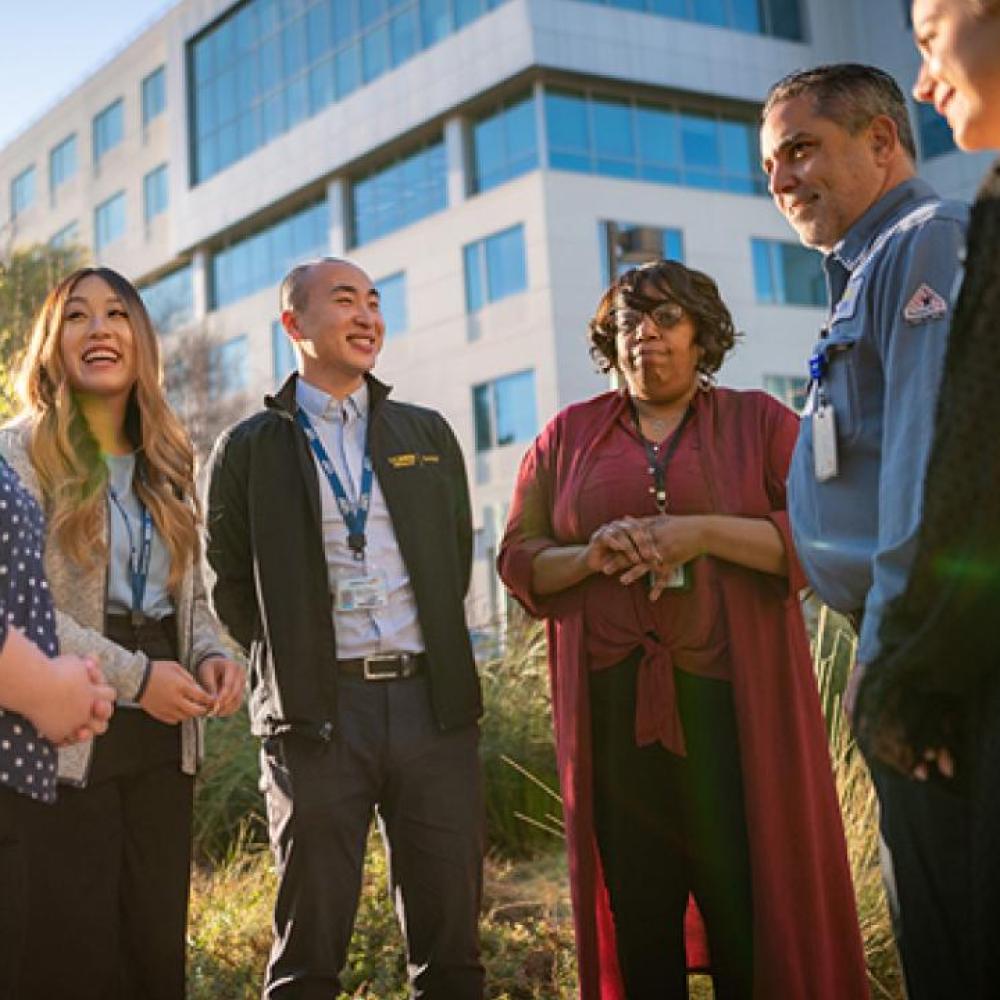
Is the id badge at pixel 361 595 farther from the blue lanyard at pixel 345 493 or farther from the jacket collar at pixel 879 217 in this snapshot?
the jacket collar at pixel 879 217

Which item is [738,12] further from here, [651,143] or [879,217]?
[879,217]

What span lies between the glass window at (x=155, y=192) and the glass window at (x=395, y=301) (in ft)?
38.3

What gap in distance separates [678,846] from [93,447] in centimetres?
195

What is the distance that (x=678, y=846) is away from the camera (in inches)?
142

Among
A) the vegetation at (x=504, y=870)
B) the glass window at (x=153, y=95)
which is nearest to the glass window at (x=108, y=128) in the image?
the glass window at (x=153, y=95)

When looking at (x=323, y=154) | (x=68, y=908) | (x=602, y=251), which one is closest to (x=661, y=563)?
(x=68, y=908)

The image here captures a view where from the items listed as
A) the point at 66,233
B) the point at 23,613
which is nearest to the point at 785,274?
the point at 66,233

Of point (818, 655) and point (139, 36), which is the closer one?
point (818, 655)

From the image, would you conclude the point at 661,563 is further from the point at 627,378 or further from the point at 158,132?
the point at 158,132

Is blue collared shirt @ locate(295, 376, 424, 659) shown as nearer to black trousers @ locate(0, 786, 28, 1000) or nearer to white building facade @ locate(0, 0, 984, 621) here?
black trousers @ locate(0, 786, 28, 1000)

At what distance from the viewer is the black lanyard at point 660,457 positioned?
373 centimetres

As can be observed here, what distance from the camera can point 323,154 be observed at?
31.8 m

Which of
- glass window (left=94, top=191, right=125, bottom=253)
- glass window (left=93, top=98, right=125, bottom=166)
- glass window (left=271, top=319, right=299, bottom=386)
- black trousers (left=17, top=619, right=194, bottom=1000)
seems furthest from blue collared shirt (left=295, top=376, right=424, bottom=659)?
glass window (left=93, top=98, right=125, bottom=166)

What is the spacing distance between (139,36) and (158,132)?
9.79 ft
